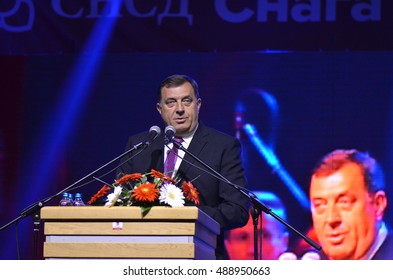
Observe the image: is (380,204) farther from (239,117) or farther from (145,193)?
(145,193)

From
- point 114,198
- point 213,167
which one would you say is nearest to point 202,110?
point 213,167

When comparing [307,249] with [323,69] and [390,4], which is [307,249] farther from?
[390,4]

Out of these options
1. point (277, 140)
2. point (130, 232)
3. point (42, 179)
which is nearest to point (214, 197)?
point (130, 232)

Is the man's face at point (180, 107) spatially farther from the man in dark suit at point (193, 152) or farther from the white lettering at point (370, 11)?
the white lettering at point (370, 11)

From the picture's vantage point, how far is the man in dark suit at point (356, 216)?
6625 mm

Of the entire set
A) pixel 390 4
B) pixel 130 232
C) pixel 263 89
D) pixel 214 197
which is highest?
pixel 390 4

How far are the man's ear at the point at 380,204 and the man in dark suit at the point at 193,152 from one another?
218cm

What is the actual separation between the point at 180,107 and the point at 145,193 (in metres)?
1.34

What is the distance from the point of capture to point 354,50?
6668 mm

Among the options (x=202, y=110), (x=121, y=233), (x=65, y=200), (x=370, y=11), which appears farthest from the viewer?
(x=202, y=110)

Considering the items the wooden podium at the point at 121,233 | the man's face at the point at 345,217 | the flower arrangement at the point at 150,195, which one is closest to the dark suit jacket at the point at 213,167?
the flower arrangement at the point at 150,195

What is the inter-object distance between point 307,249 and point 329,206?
1.25ft

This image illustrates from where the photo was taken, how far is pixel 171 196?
139 inches

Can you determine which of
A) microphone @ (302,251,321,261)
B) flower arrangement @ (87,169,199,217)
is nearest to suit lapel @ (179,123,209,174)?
Answer: flower arrangement @ (87,169,199,217)
